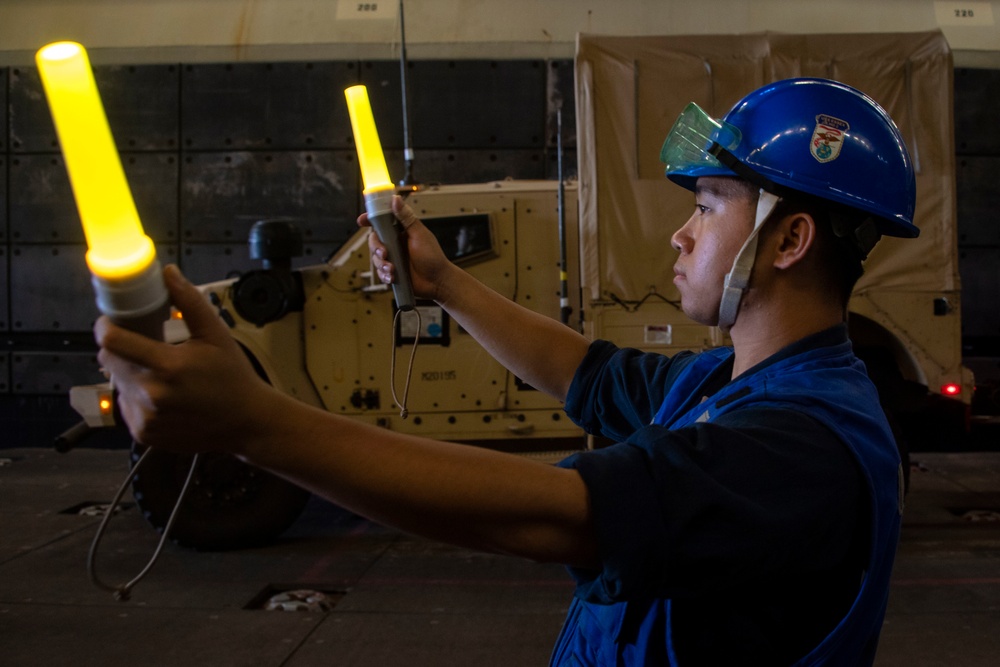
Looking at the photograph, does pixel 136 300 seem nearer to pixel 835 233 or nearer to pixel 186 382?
pixel 186 382

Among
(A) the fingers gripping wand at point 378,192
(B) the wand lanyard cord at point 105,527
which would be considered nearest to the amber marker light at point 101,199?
(B) the wand lanyard cord at point 105,527

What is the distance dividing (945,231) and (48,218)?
8.91 meters

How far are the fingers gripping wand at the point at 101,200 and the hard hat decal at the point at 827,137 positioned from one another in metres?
1.07

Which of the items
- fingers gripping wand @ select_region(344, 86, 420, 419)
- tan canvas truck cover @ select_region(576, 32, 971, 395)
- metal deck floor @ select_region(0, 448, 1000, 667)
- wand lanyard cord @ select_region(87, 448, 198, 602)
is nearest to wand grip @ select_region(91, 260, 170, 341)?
wand lanyard cord @ select_region(87, 448, 198, 602)

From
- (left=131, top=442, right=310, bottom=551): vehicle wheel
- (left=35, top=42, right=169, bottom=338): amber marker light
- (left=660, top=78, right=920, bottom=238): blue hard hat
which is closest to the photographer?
(left=35, top=42, right=169, bottom=338): amber marker light

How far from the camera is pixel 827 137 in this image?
1334mm

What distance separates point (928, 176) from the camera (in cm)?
519

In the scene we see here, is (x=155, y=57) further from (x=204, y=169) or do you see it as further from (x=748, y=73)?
(x=748, y=73)

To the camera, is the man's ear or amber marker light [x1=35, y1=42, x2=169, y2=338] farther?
the man's ear

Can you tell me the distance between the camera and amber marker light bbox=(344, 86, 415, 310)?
163cm

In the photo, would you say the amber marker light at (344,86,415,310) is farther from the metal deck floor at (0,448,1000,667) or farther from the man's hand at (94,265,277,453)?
the metal deck floor at (0,448,1000,667)

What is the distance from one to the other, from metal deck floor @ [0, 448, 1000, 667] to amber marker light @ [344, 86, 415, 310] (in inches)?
99.3

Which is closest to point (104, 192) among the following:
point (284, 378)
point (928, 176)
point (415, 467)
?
point (415, 467)

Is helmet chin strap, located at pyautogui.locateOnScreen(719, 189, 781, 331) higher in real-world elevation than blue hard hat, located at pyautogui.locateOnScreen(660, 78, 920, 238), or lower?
lower
